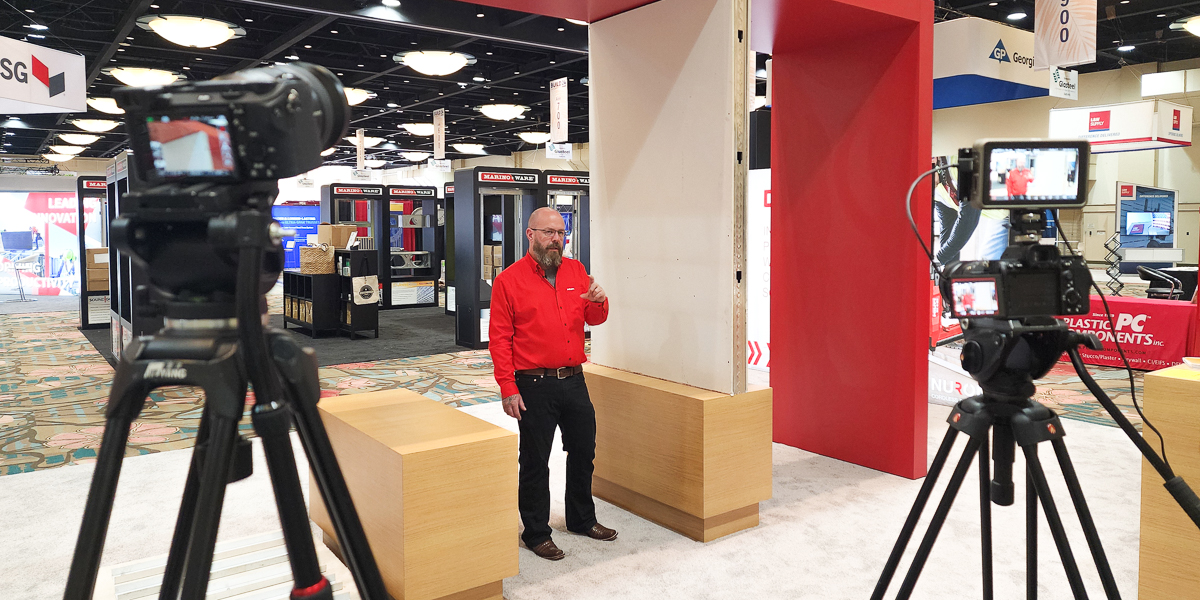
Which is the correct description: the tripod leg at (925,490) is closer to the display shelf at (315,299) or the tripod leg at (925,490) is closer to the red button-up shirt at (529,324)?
the red button-up shirt at (529,324)

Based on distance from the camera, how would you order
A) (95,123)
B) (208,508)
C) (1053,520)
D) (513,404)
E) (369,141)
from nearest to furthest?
(208,508) < (1053,520) < (513,404) < (95,123) < (369,141)

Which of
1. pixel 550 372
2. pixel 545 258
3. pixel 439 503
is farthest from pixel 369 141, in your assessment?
pixel 439 503

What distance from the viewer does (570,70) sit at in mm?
13969

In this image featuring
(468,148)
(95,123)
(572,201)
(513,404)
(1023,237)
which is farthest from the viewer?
(468,148)

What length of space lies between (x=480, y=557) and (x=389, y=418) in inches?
26.6

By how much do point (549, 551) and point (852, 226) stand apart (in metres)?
2.46

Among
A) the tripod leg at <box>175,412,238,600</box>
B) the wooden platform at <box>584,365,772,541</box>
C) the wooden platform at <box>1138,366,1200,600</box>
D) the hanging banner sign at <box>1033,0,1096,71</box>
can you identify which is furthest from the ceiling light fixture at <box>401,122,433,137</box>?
the tripod leg at <box>175,412,238,600</box>

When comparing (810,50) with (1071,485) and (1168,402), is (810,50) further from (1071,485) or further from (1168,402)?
(1071,485)

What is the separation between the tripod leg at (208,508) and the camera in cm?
100

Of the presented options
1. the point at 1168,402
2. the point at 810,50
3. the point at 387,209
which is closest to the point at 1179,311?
the point at 810,50

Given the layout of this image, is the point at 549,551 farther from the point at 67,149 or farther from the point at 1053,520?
the point at 67,149

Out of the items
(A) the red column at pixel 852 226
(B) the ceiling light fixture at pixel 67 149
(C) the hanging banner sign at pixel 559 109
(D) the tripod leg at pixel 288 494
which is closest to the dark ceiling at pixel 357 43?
(C) the hanging banner sign at pixel 559 109

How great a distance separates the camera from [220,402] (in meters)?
1.06

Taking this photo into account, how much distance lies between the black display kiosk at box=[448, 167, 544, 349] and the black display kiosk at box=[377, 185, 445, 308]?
4804mm
